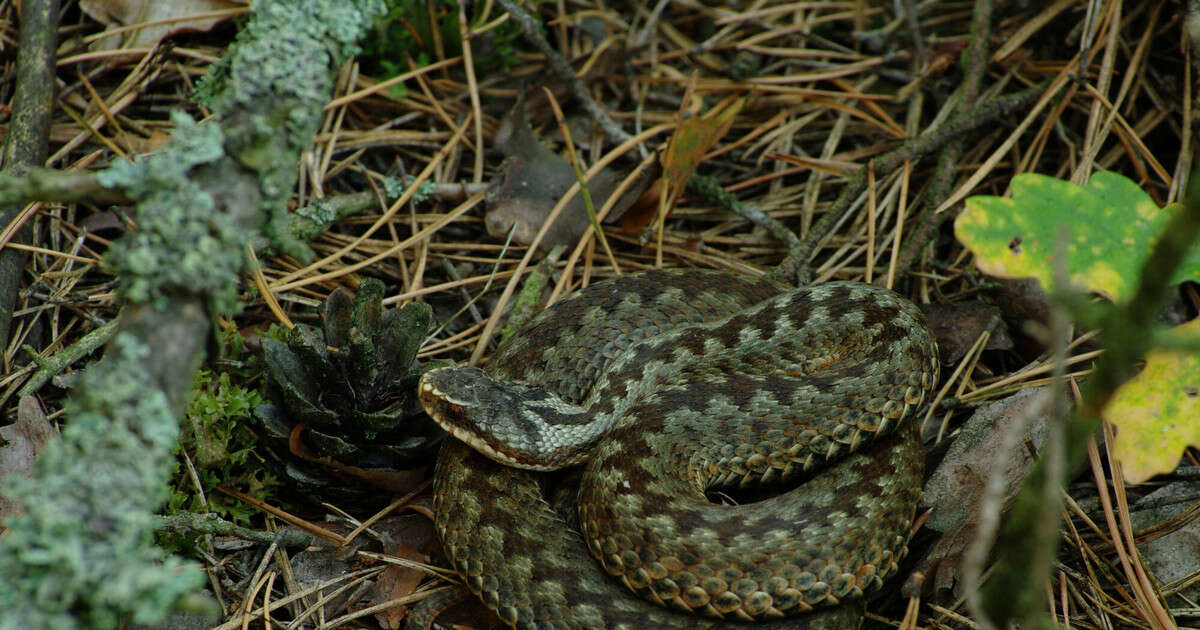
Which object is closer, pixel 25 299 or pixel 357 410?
pixel 357 410

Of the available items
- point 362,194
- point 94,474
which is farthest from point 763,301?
point 94,474

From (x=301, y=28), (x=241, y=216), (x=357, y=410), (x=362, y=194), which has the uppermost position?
(x=301, y=28)

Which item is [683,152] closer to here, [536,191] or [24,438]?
[536,191]

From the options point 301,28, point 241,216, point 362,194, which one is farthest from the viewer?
point 362,194

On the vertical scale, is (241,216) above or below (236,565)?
above

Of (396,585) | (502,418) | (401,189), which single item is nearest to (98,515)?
(396,585)

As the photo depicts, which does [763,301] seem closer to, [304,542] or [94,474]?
[304,542]
